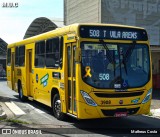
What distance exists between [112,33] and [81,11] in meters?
39.3

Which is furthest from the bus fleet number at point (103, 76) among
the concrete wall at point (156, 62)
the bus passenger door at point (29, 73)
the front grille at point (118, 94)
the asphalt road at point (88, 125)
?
the concrete wall at point (156, 62)

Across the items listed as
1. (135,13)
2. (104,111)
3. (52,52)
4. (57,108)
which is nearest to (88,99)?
(104,111)

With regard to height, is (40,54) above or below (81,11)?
below

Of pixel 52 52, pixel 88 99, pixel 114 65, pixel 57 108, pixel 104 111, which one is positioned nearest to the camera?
pixel 88 99

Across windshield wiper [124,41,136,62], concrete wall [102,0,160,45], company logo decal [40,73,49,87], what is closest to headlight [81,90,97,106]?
windshield wiper [124,41,136,62]

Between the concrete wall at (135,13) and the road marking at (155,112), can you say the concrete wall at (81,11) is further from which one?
the road marking at (155,112)

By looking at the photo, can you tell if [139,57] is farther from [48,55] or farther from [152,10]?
[152,10]

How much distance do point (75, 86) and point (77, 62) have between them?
71 centimetres

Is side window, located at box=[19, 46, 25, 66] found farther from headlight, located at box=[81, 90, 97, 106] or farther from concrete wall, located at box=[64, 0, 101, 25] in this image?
concrete wall, located at box=[64, 0, 101, 25]

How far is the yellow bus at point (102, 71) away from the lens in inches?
367

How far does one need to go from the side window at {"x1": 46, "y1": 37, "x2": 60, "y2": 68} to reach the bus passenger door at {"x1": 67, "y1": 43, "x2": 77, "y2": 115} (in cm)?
89

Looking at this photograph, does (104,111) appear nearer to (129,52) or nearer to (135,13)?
(129,52)

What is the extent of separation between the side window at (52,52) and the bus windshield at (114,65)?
1.84 metres

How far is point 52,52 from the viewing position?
11672mm
